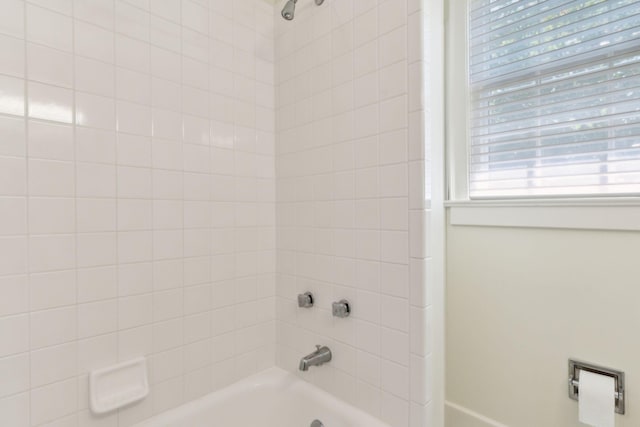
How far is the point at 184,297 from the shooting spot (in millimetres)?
1329

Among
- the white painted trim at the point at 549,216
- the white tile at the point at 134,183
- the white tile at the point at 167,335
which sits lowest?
the white tile at the point at 167,335

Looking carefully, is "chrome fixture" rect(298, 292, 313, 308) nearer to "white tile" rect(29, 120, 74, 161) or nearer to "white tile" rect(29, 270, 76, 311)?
"white tile" rect(29, 270, 76, 311)

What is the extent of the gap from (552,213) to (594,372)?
25.2 inches

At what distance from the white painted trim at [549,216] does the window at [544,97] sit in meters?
0.07

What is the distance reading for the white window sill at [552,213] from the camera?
1.11 m

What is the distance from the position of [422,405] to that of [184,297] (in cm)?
105

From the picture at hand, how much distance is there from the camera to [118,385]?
1.15 metres

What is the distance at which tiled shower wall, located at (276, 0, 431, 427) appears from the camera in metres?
1.09

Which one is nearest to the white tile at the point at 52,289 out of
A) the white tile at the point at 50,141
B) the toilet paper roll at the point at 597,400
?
the white tile at the point at 50,141

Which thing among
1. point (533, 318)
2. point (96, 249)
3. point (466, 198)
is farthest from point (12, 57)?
point (533, 318)

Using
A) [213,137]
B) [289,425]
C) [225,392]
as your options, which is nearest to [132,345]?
[225,392]

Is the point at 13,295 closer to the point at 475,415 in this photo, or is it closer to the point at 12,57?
the point at 12,57

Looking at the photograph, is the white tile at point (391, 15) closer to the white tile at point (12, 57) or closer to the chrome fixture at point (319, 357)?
the white tile at point (12, 57)

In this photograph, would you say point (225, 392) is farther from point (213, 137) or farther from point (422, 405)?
point (213, 137)
